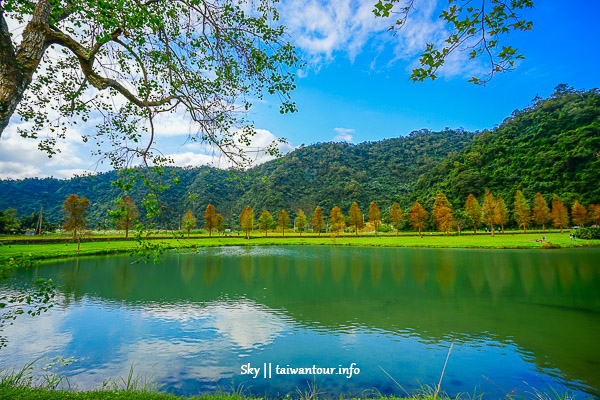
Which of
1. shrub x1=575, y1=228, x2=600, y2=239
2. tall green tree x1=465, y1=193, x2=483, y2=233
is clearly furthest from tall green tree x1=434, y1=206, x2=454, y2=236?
shrub x1=575, y1=228, x2=600, y2=239

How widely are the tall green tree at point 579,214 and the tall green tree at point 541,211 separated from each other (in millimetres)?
3361

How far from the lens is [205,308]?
1235cm

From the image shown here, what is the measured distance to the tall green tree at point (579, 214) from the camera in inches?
1821

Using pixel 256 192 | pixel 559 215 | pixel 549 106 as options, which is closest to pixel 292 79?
pixel 559 215

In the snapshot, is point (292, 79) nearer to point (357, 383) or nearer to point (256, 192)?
point (357, 383)

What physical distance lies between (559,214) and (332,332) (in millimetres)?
59262

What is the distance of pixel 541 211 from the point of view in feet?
165

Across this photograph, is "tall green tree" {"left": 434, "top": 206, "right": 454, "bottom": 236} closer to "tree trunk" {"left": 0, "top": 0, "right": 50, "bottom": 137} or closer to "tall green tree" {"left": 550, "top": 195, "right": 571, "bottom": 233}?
"tall green tree" {"left": 550, "top": 195, "right": 571, "bottom": 233}

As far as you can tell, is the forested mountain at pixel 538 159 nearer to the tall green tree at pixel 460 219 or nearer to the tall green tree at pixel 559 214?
the tall green tree at pixel 559 214

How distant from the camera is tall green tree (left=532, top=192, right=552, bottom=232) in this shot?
50.2 meters

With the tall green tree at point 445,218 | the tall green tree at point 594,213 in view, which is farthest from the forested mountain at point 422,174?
the tall green tree at point 445,218

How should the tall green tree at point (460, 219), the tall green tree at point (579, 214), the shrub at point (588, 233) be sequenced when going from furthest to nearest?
1. the tall green tree at point (460, 219)
2. the tall green tree at point (579, 214)
3. the shrub at point (588, 233)

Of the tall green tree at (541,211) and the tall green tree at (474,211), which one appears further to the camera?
the tall green tree at (474,211)

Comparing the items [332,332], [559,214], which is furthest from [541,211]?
[332,332]
